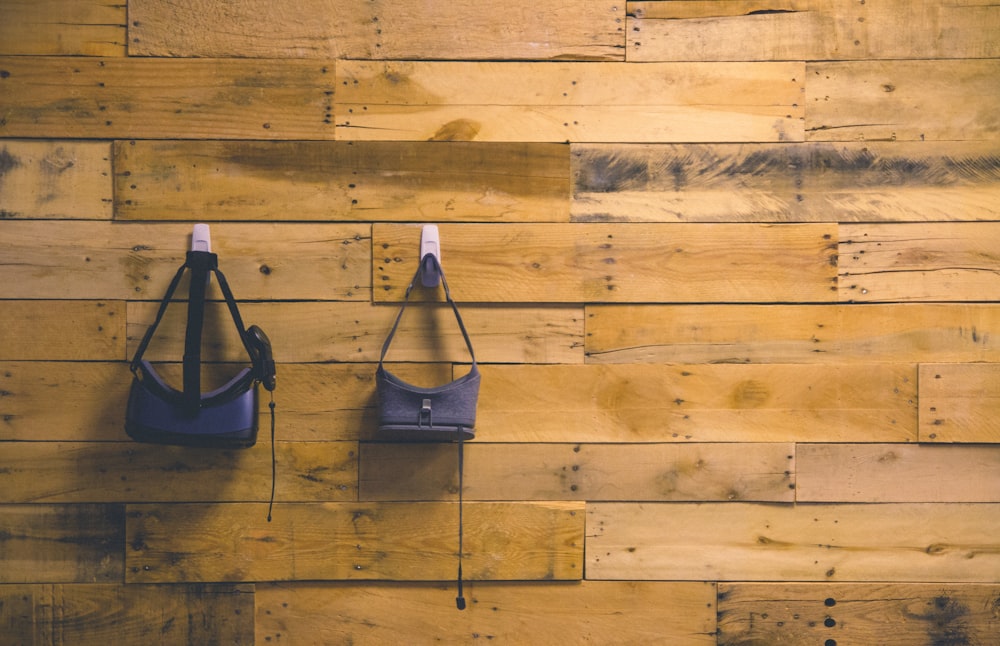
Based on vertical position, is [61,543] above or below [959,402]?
below

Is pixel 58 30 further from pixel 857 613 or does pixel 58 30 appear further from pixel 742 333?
pixel 857 613

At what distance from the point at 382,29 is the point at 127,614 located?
141cm

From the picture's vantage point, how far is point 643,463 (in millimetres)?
1569

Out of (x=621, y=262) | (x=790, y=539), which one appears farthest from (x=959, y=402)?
(x=621, y=262)

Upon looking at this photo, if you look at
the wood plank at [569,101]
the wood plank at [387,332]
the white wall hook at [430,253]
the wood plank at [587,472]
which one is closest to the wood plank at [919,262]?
the wood plank at [569,101]

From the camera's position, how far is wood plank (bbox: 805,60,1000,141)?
1573 mm

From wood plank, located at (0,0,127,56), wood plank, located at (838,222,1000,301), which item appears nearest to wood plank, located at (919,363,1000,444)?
wood plank, located at (838,222,1000,301)

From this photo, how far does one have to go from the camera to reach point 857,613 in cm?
159

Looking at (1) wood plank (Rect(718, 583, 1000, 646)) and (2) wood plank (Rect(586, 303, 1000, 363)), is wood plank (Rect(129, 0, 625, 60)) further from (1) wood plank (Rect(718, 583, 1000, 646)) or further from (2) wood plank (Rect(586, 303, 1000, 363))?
(1) wood plank (Rect(718, 583, 1000, 646))

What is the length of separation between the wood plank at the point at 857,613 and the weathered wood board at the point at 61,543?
136 cm

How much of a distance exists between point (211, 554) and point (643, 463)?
3.21 ft

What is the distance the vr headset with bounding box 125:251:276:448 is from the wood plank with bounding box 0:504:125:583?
0.26 m

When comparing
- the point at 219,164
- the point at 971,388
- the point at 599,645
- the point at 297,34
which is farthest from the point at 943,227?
the point at 219,164

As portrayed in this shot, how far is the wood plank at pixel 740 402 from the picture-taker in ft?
5.15
